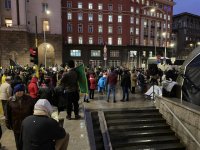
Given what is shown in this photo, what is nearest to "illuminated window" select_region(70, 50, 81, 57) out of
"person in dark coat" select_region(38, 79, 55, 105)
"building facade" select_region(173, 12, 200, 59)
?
"building facade" select_region(173, 12, 200, 59)

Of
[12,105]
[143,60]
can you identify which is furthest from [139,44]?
[12,105]

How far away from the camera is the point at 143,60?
57656mm

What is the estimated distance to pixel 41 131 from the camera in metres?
2.80

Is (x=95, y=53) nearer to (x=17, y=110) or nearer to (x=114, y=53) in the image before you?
(x=114, y=53)

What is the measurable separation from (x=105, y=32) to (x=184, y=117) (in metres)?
49.3

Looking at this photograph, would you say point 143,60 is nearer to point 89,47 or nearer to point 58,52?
point 89,47

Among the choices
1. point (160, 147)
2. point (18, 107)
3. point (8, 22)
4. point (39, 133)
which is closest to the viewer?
point (39, 133)

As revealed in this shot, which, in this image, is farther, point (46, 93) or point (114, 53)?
point (114, 53)

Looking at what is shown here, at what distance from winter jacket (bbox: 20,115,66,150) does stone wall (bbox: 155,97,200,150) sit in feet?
18.9

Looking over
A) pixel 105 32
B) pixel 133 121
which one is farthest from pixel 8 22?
pixel 133 121

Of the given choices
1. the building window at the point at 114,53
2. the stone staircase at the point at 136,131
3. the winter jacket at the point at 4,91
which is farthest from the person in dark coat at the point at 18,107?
the building window at the point at 114,53

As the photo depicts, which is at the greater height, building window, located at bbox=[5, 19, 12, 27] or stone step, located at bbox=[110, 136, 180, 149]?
building window, located at bbox=[5, 19, 12, 27]

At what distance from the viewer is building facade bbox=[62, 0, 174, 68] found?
5253 centimetres

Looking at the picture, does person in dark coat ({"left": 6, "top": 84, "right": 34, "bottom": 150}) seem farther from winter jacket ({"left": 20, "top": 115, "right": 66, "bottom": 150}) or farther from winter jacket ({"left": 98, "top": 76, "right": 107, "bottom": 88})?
winter jacket ({"left": 98, "top": 76, "right": 107, "bottom": 88})
